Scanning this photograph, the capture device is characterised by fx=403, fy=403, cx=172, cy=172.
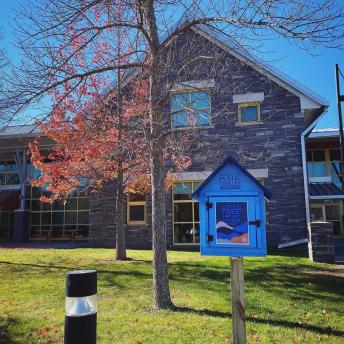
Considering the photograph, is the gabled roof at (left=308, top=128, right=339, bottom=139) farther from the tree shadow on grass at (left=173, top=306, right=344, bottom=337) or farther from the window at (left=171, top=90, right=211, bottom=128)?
the tree shadow on grass at (left=173, top=306, right=344, bottom=337)

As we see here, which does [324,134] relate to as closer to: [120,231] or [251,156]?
[251,156]

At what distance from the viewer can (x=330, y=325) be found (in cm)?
573

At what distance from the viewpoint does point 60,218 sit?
24.1 m

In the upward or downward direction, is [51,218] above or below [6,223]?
above

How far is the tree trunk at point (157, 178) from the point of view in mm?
6605

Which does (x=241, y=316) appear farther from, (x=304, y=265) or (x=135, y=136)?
(x=304, y=265)

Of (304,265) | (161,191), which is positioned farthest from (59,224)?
(161,191)

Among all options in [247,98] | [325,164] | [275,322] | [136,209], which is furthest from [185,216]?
[325,164]

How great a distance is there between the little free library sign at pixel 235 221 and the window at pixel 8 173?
2339 cm

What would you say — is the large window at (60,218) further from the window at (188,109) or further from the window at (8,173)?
the window at (188,109)

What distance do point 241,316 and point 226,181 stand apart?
1374mm

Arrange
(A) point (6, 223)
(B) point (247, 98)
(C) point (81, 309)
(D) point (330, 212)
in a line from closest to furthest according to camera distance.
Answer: (C) point (81, 309) < (B) point (247, 98) < (D) point (330, 212) < (A) point (6, 223)

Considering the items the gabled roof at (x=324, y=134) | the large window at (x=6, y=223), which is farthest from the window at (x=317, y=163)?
the large window at (x=6, y=223)

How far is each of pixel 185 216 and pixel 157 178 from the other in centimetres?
982
